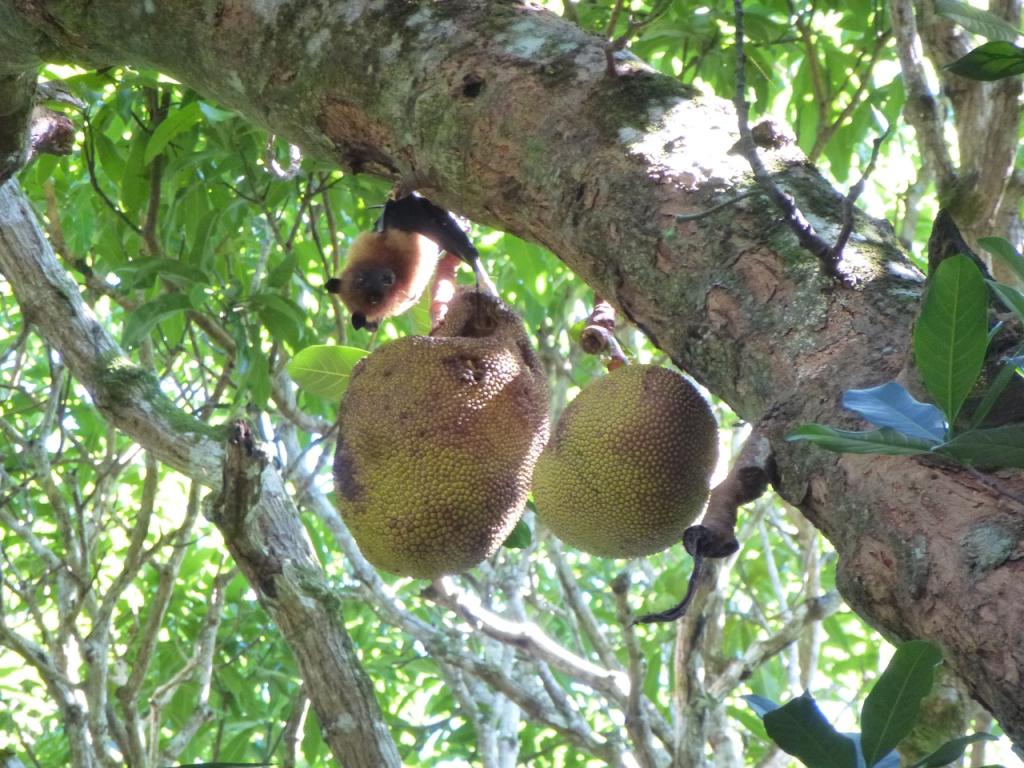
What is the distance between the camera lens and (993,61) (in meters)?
0.81

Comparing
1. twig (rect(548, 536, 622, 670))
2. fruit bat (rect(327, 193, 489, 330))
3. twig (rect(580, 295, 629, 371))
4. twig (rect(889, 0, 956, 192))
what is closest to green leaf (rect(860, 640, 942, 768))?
twig (rect(580, 295, 629, 371))

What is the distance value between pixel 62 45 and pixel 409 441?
1.98 ft

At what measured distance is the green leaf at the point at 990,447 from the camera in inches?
21.8

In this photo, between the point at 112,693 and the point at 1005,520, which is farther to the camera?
the point at 112,693

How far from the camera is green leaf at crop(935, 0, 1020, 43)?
1.02m

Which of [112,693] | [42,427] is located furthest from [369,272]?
[112,693]

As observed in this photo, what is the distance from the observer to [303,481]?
2.51 m

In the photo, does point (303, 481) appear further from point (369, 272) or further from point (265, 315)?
point (369, 272)

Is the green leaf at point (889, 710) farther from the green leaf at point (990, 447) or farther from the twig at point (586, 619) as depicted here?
the twig at point (586, 619)

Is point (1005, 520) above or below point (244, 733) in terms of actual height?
below

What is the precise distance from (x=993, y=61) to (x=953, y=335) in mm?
313

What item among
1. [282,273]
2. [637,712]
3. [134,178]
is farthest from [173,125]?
[637,712]

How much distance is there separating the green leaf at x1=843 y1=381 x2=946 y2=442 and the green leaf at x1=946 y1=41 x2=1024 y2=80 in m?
0.34

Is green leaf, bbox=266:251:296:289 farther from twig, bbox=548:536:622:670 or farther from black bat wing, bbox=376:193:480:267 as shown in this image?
twig, bbox=548:536:622:670
